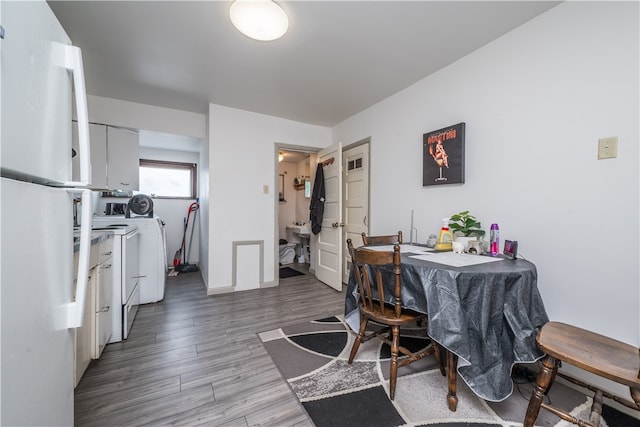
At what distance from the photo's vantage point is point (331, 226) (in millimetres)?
3604

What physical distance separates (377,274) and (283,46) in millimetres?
1922

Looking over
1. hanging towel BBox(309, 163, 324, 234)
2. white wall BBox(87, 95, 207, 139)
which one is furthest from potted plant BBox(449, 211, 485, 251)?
white wall BBox(87, 95, 207, 139)

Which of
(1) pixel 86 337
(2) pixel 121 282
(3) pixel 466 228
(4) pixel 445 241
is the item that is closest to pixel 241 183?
(2) pixel 121 282

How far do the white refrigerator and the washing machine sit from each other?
7.54ft

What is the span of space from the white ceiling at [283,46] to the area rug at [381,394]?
2.45 meters

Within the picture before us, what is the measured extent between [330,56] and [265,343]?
2512 millimetres

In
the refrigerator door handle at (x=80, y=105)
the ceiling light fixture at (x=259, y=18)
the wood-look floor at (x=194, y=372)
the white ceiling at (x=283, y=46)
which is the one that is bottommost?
the wood-look floor at (x=194, y=372)

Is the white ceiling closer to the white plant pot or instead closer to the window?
the white plant pot

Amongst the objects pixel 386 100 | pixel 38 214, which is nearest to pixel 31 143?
pixel 38 214

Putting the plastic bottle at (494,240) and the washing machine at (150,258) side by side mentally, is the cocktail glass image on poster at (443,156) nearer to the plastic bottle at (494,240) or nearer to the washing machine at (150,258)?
the plastic bottle at (494,240)

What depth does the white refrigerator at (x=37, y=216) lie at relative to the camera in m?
0.54

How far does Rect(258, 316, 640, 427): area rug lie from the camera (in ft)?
4.41

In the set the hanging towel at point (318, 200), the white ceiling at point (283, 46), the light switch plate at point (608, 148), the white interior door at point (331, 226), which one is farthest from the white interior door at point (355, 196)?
the light switch plate at point (608, 148)

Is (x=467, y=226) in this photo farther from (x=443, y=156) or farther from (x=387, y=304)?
(x=387, y=304)
